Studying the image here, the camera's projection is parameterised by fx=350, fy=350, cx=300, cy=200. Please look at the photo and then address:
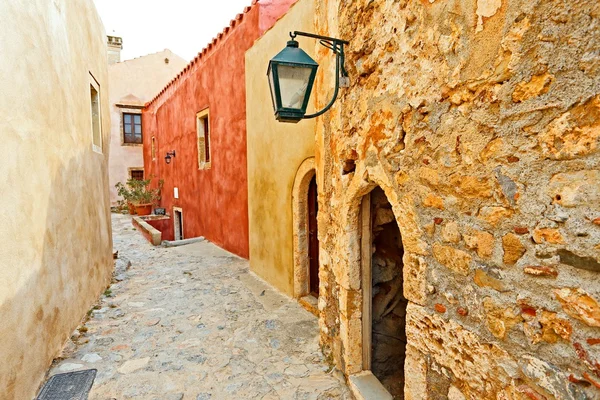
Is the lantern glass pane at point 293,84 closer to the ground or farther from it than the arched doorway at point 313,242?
farther from it

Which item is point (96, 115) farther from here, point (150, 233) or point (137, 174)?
point (137, 174)

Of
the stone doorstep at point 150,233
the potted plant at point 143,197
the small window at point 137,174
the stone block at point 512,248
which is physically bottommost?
the stone doorstep at point 150,233

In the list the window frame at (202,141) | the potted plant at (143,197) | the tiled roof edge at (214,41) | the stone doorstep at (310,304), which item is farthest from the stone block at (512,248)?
the potted plant at (143,197)

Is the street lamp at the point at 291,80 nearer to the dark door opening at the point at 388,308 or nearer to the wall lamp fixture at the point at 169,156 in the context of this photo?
the dark door opening at the point at 388,308

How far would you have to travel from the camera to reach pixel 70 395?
321 cm

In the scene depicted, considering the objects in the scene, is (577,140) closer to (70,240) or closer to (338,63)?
(338,63)

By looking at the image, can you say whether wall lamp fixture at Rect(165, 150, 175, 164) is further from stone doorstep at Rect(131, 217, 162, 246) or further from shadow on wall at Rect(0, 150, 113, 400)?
shadow on wall at Rect(0, 150, 113, 400)

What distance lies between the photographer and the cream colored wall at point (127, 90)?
18.3m

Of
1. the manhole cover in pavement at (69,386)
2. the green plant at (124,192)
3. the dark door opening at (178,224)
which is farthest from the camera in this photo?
the green plant at (124,192)

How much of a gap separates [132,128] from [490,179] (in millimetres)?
20089

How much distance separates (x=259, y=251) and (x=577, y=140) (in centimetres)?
582

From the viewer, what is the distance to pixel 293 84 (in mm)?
2707

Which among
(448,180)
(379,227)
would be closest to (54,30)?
(379,227)

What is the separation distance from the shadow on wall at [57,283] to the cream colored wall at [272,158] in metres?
2.74
